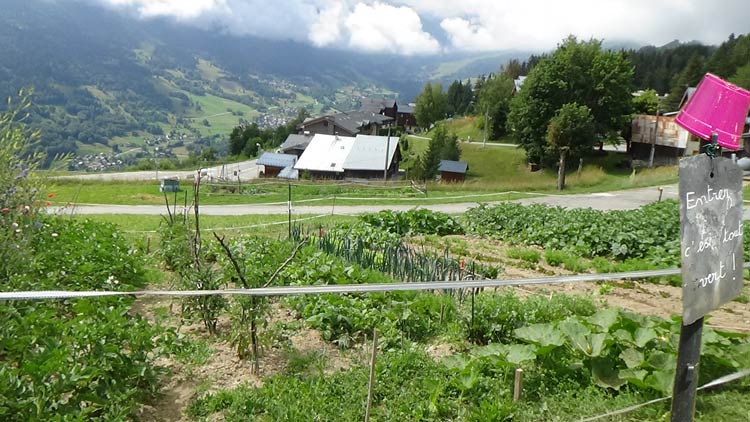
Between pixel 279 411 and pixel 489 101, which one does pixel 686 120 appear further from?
pixel 489 101

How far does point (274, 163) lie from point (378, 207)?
40.9 metres

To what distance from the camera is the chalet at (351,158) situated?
53.1 meters

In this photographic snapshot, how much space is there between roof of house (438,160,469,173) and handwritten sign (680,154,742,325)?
48587 mm

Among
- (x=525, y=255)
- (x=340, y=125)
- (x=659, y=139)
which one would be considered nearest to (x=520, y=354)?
(x=525, y=255)

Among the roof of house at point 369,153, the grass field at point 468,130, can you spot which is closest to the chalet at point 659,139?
the grass field at point 468,130

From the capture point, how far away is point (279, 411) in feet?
13.7

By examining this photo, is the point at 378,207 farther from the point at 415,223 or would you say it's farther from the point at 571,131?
the point at 571,131

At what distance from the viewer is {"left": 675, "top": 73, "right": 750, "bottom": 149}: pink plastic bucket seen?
2.42 meters

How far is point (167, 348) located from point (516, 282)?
9.74 ft

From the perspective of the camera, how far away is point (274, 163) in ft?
206

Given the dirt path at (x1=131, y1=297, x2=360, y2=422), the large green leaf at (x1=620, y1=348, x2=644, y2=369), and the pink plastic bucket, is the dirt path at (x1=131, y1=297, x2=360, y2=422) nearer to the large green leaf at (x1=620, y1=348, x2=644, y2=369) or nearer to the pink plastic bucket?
the large green leaf at (x1=620, y1=348, x2=644, y2=369)

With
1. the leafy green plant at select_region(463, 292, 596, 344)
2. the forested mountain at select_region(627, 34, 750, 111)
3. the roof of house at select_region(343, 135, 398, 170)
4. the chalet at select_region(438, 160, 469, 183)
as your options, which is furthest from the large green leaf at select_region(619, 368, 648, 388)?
the forested mountain at select_region(627, 34, 750, 111)

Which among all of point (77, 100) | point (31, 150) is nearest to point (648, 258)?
point (31, 150)

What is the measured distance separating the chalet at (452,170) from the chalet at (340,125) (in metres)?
28.2
